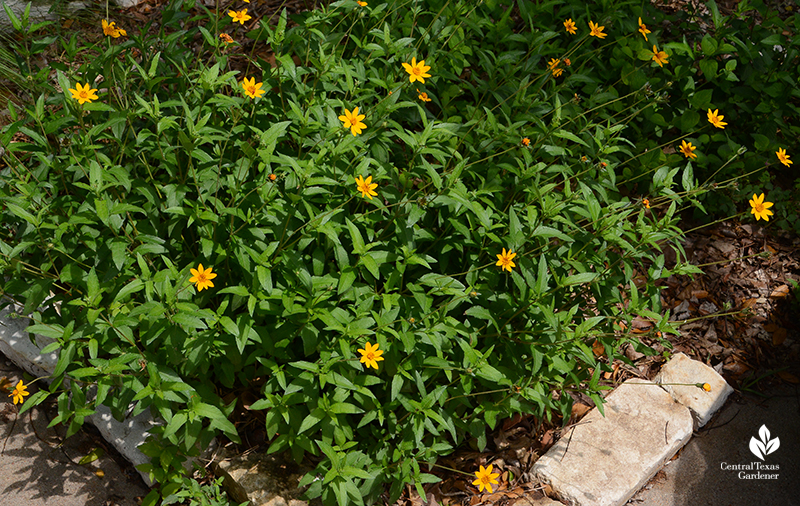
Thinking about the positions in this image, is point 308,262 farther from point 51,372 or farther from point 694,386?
point 694,386

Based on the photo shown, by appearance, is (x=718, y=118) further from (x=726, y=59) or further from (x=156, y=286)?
(x=156, y=286)

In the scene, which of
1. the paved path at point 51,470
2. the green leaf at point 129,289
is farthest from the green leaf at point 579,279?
the paved path at point 51,470

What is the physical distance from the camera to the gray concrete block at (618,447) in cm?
289

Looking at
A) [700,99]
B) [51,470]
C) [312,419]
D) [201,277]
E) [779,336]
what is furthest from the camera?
[700,99]

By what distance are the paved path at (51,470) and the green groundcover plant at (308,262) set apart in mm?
287

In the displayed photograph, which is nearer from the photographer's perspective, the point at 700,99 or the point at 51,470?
the point at 51,470

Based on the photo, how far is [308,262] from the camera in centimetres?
270

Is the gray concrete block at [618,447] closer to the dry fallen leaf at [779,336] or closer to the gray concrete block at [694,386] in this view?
the gray concrete block at [694,386]

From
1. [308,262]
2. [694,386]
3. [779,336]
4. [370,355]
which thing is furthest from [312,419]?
[779,336]

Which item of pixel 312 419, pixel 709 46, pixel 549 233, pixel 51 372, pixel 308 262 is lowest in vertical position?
pixel 51 372

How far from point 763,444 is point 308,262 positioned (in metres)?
2.59

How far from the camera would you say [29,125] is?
3027 millimetres

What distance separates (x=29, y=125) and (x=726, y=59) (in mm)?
4196

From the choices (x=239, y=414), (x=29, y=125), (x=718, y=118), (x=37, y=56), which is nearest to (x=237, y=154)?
(x=29, y=125)
